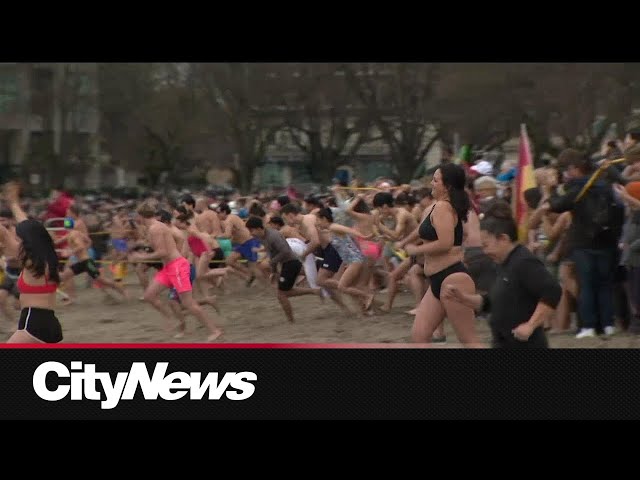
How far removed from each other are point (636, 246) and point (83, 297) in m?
10.3

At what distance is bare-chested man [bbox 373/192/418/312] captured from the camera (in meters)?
12.3

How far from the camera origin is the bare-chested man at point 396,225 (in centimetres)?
1234

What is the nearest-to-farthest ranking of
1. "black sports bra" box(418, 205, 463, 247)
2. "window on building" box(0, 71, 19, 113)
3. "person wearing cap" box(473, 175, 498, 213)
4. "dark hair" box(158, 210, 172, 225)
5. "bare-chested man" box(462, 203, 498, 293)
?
"black sports bra" box(418, 205, 463, 247) < "bare-chested man" box(462, 203, 498, 293) < "person wearing cap" box(473, 175, 498, 213) < "dark hair" box(158, 210, 172, 225) < "window on building" box(0, 71, 19, 113)

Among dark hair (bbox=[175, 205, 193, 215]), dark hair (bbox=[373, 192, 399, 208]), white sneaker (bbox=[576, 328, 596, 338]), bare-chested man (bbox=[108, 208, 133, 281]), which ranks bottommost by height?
bare-chested man (bbox=[108, 208, 133, 281])

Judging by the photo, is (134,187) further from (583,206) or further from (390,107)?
(583,206)

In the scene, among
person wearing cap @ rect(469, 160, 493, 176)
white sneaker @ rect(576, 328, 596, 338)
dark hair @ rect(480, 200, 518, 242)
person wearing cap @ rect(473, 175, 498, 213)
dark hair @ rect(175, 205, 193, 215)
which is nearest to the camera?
dark hair @ rect(480, 200, 518, 242)

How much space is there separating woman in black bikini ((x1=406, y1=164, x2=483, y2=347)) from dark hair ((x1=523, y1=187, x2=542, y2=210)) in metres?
2.65

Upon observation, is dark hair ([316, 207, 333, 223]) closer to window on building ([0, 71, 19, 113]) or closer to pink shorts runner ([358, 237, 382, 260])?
pink shorts runner ([358, 237, 382, 260])

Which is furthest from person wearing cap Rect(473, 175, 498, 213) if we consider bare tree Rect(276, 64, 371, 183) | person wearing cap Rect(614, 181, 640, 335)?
bare tree Rect(276, 64, 371, 183)

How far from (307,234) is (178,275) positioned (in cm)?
261

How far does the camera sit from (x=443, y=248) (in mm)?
6961

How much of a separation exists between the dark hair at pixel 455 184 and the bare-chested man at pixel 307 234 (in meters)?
6.02

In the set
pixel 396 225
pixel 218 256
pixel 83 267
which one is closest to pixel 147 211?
pixel 396 225

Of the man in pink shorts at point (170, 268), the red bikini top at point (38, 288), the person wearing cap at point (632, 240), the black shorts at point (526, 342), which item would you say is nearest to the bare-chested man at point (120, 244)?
the man in pink shorts at point (170, 268)
